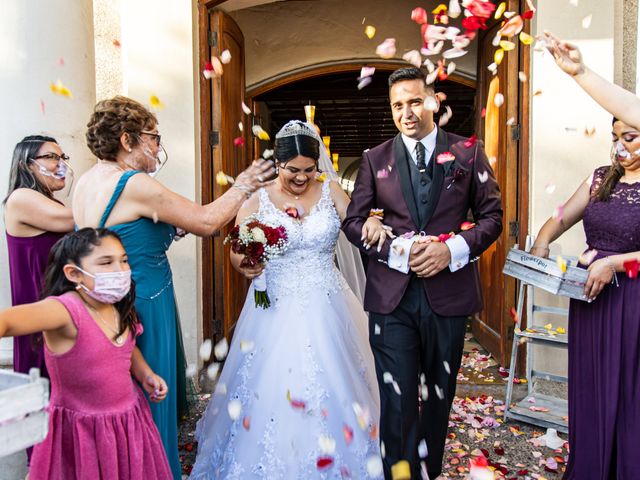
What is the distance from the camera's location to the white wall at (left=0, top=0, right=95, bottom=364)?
143 inches

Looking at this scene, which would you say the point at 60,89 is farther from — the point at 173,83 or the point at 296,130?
the point at 296,130

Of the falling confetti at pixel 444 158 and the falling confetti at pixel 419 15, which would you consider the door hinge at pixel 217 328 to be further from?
the falling confetti at pixel 419 15

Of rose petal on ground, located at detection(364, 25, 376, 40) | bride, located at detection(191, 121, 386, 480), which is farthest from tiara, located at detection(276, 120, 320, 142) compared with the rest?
rose petal on ground, located at detection(364, 25, 376, 40)

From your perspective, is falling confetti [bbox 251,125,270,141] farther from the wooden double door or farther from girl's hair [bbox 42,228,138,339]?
girl's hair [bbox 42,228,138,339]

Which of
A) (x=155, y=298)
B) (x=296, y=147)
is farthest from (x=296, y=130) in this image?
(x=155, y=298)

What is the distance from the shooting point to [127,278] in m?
2.23

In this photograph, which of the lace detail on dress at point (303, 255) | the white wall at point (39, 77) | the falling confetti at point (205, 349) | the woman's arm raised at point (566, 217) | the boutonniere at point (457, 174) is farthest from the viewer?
the falling confetti at point (205, 349)

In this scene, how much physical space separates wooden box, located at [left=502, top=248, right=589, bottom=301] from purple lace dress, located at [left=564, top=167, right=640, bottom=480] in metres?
0.19

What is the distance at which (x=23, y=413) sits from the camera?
1212mm

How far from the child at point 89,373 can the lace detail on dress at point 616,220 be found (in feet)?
7.81

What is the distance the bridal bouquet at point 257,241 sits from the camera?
126 inches

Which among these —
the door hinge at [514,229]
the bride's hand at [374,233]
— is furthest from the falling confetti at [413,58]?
the bride's hand at [374,233]

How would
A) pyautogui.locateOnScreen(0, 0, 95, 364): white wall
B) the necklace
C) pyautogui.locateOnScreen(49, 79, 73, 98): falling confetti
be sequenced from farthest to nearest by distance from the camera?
pyautogui.locateOnScreen(49, 79, 73, 98): falling confetti
pyautogui.locateOnScreen(0, 0, 95, 364): white wall
the necklace

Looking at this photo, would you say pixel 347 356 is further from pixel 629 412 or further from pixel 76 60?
pixel 76 60
